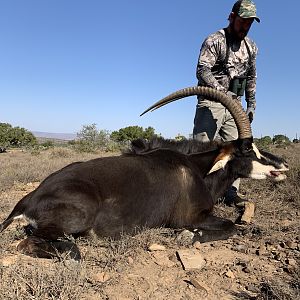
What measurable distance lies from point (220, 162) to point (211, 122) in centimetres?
125

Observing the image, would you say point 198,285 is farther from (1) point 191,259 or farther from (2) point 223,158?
(2) point 223,158

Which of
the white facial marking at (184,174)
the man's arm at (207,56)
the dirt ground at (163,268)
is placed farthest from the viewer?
the man's arm at (207,56)

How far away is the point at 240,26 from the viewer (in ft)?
17.4

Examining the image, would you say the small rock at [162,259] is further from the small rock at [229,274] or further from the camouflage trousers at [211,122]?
the camouflage trousers at [211,122]

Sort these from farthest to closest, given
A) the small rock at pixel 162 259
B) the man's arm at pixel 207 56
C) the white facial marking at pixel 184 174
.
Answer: the man's arm at pixel 207 56, the white facial marking at pixel 184 174, the small rock at pixel 162 259

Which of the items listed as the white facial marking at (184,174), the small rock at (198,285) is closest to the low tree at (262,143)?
the white facial marking at (184,174)

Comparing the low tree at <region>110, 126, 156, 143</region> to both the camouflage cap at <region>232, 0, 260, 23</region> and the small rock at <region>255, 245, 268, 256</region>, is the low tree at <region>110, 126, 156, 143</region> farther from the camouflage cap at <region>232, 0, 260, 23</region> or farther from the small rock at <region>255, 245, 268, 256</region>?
the small rock at <region>255, 245, 268, 256</region>

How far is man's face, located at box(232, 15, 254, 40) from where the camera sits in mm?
5209

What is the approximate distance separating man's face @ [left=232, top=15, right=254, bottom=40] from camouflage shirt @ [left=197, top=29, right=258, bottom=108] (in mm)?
143

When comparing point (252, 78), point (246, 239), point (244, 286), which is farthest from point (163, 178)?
point (252, 78)

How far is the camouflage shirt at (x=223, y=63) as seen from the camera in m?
5.32

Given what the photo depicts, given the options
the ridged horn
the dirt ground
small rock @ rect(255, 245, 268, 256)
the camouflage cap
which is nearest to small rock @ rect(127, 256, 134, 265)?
the dirt ground

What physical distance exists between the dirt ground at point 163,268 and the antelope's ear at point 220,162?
29.5 inches

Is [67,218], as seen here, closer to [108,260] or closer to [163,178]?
[108,260]
